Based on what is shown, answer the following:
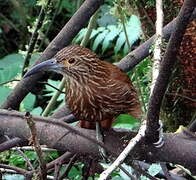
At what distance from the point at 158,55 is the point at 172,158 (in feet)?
0.89

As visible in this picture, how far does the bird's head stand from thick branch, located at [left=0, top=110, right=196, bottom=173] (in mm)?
219

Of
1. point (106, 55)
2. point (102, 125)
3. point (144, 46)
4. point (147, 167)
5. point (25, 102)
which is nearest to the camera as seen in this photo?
point (102, 125)

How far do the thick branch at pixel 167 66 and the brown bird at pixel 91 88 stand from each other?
0.45 meters

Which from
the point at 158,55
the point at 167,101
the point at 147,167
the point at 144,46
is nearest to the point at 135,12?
the point at 167,101

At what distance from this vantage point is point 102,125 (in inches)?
82.3

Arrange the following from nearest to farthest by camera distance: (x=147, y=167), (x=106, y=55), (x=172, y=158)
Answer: (x=172, y=158) → (x=147, y=167) → (x=106, y=55)

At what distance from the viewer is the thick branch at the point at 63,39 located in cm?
234

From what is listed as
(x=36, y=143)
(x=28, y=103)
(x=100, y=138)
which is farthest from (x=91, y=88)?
(x=28, y=103)

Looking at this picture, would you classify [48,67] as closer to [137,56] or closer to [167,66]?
[137,56]

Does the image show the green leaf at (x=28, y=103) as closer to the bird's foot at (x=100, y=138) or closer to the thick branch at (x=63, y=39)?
the thick branch at (x=63, y=39)

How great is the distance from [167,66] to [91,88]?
704mm

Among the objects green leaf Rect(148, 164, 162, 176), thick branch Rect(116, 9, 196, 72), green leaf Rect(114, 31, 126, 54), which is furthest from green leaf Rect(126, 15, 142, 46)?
green leaf Rect(148, 164, 162, 176)

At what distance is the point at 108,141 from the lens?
1.86 m

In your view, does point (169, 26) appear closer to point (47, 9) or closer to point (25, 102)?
point (47, 9)
